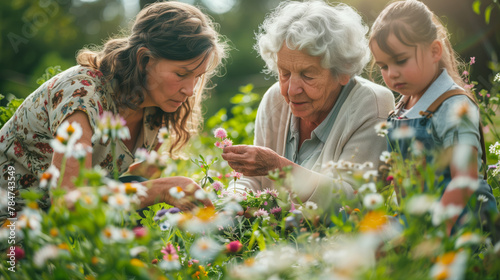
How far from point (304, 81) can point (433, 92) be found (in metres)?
0.70

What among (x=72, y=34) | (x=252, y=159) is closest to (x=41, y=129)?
(x=252, y=159)

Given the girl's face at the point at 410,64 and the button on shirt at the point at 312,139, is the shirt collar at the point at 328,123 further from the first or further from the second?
the girl's face at the point at 410,64

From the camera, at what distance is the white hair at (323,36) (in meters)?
2.44

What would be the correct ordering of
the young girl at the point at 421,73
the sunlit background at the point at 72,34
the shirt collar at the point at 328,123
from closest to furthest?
1. the young girl at the point at 421,73
2. the shirt collar at the point at 328,123
3. the sunlit background at the point at 72,34

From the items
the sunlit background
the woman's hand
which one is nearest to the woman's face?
the woman's hand

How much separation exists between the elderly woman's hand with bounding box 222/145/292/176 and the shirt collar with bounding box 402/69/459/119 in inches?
25.7

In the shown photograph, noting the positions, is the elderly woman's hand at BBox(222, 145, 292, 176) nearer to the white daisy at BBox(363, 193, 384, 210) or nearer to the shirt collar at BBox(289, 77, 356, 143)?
the shirt collar at BBox(289, 77, 356, 143)

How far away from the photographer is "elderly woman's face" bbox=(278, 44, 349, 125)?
8.09ft

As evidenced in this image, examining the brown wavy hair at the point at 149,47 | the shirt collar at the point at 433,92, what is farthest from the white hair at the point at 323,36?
the shirt collar at the point at 433,92

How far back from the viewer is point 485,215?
6.19 ft

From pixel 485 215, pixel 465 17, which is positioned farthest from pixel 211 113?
pixel 485 215

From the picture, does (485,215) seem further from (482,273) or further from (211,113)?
(211,113)

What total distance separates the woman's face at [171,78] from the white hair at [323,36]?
0.42 m

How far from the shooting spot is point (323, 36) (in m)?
2.48
